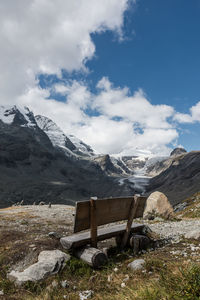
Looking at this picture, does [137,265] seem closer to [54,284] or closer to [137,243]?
[137,243]

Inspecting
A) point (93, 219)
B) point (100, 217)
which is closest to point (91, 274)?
point (93, 219)

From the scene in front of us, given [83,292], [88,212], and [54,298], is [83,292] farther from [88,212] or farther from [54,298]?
[88,212]

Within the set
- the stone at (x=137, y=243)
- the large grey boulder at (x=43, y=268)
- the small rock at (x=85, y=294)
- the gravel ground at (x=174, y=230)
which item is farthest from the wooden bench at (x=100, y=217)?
the gravel ground at (x=174, y=230)

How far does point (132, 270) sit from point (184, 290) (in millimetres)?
2596

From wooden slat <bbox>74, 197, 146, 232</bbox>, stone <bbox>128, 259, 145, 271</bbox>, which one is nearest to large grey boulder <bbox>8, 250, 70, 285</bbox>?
wooden slat <bbox>74, 197, 146, 232</bbox>

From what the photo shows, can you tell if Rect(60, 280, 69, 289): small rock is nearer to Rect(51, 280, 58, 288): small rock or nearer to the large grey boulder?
Rect(51, 280, 58, 288): small rock

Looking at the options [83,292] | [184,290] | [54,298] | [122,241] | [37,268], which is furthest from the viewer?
[122,241]

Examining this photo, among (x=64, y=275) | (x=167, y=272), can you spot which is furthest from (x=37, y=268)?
(x=167, y=272)

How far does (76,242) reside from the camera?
6.92 metres

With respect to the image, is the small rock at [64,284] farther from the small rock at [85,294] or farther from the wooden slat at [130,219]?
the wooden slat at [130,219]

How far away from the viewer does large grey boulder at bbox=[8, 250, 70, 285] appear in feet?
19.5

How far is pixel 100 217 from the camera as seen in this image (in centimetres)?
750

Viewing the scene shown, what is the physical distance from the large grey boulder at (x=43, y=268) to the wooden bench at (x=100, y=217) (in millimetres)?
406

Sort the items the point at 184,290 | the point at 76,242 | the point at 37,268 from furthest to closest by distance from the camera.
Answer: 1. the point at 76,242
2. the point at 37,268
3. the point at 184,290
